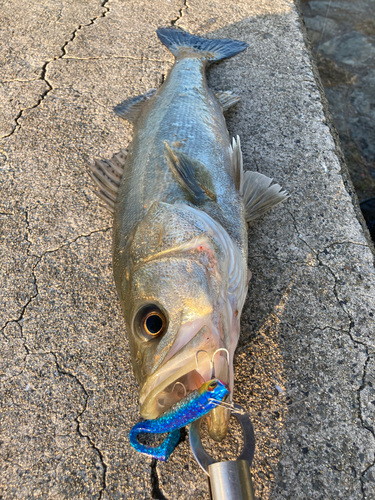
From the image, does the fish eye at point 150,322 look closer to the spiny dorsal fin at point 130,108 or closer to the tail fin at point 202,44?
the spiny dorsal fin at point 130,108

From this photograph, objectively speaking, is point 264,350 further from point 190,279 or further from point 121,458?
point 121,458

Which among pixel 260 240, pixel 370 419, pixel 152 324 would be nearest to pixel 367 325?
pixel 370 419

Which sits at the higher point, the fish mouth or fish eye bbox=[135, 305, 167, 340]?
fish eye bbox=[135, 305, 167, 340]

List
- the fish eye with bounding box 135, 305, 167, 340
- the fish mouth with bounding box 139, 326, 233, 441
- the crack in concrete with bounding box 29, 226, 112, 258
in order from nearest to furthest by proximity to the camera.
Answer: the fish mouth with bounding box 139, 326, 233, 441, the fish eye with bounding box 135, 305, 167, 340, the crack in concrete with bounding box 29, 226, 112, 258

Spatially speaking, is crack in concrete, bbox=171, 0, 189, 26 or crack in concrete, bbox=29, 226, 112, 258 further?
crack in concrete, bbox=171, 0, 189, 26

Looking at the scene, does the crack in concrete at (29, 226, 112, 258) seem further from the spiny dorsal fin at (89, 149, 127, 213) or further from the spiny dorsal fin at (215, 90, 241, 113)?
the spiny dorsal fin at (215, 90, 241, 113)

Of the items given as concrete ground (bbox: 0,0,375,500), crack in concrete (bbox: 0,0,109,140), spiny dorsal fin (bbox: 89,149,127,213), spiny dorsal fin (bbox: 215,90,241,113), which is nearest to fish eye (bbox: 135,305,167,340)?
concrete ground (bbox: 0,0,375,500)

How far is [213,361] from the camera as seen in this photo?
5.60ft

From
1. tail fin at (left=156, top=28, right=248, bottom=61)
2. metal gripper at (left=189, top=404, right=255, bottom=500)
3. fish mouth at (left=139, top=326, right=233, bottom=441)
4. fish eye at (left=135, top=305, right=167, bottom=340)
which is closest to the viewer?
metal gripper at (left=189, top=404, right=255, bottom=500)

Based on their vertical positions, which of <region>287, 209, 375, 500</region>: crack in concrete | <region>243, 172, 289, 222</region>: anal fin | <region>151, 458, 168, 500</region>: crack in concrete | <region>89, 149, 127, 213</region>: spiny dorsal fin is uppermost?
<region>89, 149, 127, 213</region>: spiny dorsal fin

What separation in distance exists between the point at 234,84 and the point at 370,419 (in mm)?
3360

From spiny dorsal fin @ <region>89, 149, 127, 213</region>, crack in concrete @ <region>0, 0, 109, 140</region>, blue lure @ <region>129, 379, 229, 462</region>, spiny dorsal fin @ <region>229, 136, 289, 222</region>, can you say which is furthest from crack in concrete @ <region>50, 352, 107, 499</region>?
crack in concrete @ <region>0, 0, 109, 140</region>

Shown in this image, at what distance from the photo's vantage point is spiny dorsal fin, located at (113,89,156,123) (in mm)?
3533

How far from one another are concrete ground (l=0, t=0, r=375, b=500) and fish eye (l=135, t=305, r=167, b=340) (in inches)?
27.1
